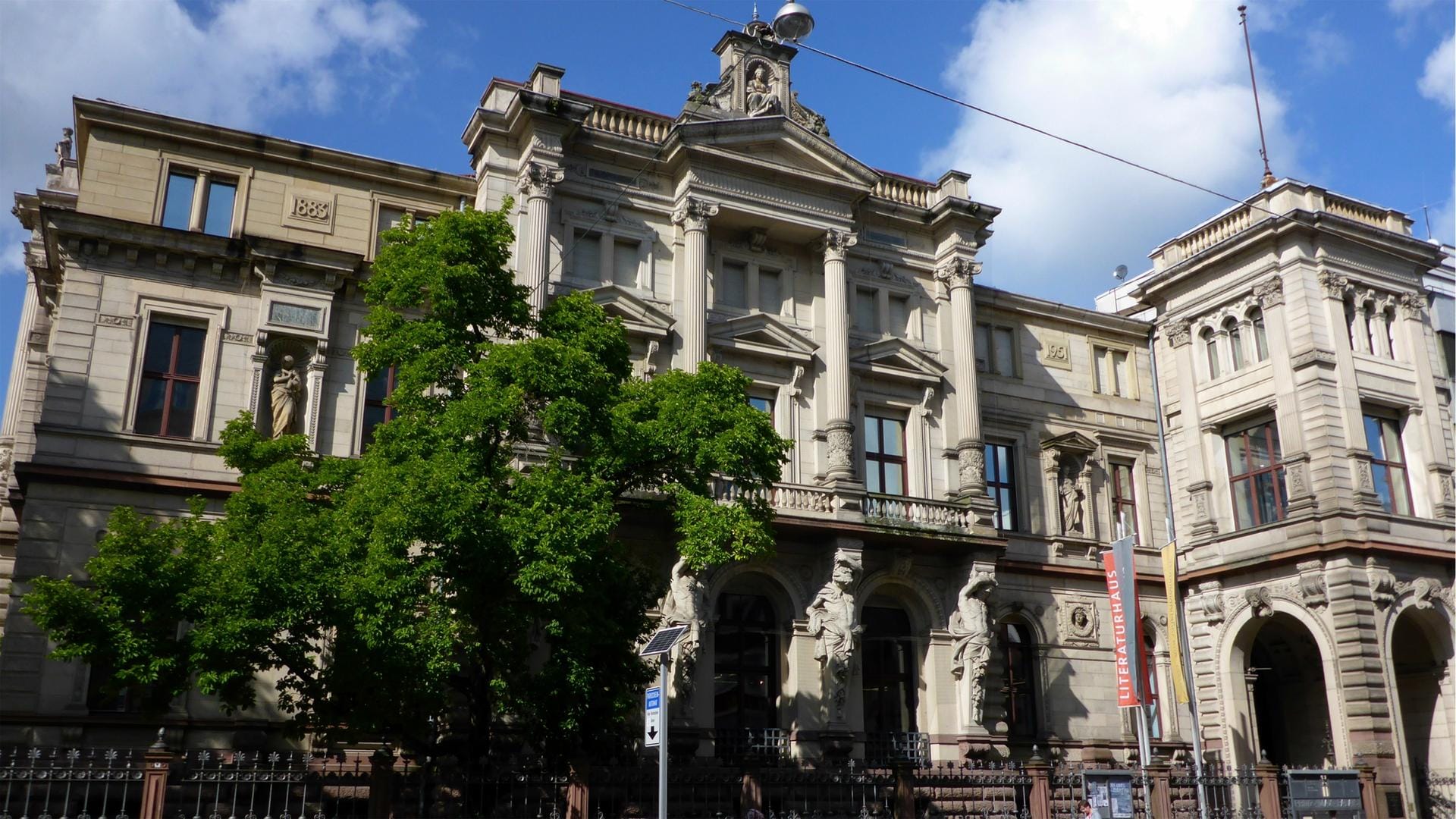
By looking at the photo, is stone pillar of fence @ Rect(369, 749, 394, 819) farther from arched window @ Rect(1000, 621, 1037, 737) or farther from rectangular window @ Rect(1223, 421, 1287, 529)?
rectangular window @ Rect(1223, 421, 1287, 529)

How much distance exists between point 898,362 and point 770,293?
A: 3797 millimetres

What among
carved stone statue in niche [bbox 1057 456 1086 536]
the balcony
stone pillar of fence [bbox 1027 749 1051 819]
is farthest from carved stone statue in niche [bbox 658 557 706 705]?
carved stone statue in niche [bbox 1057 456 1086 536]

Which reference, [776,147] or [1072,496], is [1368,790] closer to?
[1072,496]

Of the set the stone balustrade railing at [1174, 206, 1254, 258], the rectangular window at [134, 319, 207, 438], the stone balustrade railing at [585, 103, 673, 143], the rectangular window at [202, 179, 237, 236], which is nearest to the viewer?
the rectangular window at [134, 319, 207, 438]

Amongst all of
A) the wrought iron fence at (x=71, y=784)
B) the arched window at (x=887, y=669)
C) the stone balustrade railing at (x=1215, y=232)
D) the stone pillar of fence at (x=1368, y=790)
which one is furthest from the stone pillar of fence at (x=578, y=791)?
the stone balustrade railing at (x=1215, y=232)

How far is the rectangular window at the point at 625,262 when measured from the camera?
95.2ft

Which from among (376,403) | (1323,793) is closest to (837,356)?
(376,403)

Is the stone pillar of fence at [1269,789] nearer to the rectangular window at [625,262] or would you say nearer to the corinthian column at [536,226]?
the rectangular window at [625,262]

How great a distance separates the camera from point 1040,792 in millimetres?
21812

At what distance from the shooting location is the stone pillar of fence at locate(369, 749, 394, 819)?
16.6 meters

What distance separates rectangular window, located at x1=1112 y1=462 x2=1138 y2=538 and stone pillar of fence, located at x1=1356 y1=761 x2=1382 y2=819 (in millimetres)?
9188

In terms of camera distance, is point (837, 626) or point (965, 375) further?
point (965, 375)

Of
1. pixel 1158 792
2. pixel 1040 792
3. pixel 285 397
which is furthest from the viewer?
pixel 285 397

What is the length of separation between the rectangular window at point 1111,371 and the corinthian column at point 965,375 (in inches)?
209
